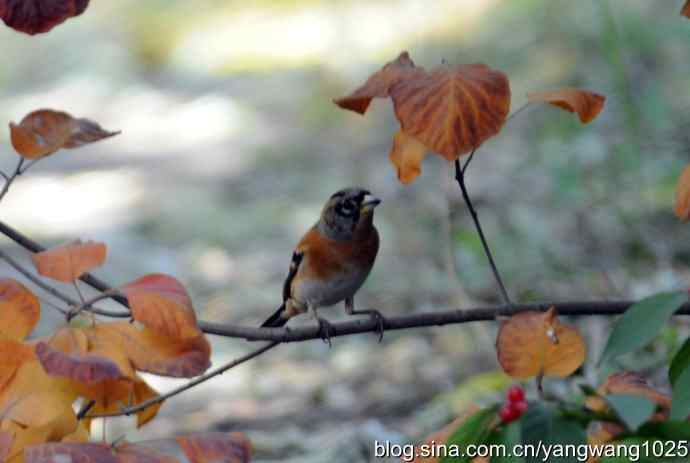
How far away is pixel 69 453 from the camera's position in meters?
1.47

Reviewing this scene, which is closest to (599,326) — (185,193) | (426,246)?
(426,246)

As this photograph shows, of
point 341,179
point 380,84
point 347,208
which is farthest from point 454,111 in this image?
point 341,179

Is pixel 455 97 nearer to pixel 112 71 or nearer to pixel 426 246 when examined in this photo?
pixel 426 246

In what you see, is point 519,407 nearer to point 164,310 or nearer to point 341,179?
point 164,310

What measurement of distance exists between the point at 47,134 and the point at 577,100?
88 centimetres

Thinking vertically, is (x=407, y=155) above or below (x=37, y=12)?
below

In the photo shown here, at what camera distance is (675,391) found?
152 centimetres

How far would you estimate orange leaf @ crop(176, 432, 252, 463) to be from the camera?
1.59 metres

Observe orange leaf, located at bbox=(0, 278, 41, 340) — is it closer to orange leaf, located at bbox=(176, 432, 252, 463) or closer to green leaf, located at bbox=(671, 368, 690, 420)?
orange leaf, located at bbox=(176, 432, 252, 463)

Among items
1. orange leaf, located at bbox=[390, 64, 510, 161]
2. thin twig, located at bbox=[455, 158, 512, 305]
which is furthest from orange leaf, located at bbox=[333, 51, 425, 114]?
thin twig, located at bbox=[455, 158, 512, 305]

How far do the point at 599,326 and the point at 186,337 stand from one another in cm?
286

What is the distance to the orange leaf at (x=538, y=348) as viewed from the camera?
158cm

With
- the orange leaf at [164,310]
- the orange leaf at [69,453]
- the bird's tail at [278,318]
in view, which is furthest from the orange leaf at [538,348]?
the bird's tail at [278,318]

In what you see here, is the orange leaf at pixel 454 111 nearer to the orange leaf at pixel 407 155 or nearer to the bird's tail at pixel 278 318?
the orange leaf at pixel 407 155
